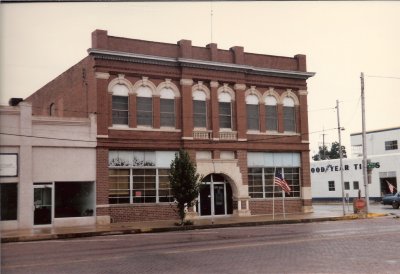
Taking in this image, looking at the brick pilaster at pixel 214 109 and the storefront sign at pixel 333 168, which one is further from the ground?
the brick pilaster at pixel 214 109

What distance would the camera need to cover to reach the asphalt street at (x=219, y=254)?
1231 centimetres

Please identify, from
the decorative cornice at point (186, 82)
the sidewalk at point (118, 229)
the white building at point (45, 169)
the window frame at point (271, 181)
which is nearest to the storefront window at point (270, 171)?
the window frame at point (271, 181)

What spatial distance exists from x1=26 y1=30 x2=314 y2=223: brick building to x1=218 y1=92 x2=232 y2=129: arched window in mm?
65

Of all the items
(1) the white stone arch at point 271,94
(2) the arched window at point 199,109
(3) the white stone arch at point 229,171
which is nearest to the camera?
(3) the white stone arch at point 229,171

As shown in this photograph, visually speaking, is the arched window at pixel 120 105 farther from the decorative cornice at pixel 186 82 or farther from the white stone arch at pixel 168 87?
the decorative cornice at pixel 186 82

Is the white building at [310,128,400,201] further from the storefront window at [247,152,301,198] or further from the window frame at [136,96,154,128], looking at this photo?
the window frame at [136,96,154,128]

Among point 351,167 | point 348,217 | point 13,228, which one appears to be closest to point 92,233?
point 13,228

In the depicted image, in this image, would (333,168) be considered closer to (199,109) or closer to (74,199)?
(199,109)

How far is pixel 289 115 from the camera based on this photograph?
34938mm

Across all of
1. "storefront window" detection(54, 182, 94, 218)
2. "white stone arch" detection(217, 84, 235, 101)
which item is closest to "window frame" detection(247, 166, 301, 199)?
"white stone arch" detection(217, 84, 235, 101)

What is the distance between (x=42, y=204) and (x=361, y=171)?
39215 mm

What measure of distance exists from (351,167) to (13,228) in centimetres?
4177

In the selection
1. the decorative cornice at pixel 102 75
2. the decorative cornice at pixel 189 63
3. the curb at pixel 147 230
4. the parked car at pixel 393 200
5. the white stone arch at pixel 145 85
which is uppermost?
the decorative cornice at pixel 189 63

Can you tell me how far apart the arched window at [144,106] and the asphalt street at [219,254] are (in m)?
10.5
